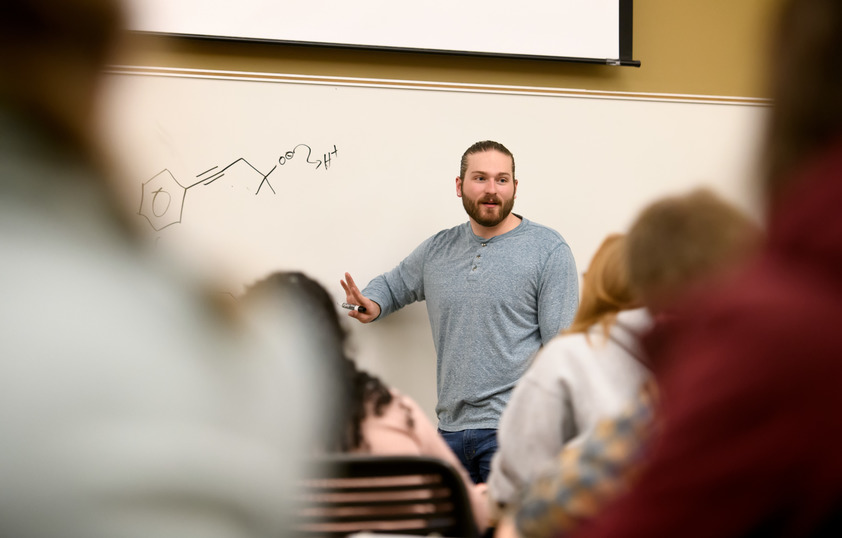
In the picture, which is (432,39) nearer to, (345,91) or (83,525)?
(345,91)

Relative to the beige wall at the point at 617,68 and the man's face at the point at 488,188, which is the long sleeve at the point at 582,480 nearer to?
the man's face at the point at 488,188

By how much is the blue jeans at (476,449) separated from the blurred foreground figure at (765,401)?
224cm

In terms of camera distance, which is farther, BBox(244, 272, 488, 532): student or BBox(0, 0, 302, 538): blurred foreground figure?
BBox(244, 272, 488, 532): student

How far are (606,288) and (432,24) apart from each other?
188 cm

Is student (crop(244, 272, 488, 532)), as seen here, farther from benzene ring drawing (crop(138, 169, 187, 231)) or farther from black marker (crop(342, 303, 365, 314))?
benzene ring drawing (crop(138, 169, 187, 231))

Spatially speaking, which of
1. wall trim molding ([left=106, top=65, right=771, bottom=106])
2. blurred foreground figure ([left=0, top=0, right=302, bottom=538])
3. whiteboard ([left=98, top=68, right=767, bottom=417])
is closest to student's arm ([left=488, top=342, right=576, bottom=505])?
blurred foreground figure ([left=0, top=0, right=302, bottom=538])

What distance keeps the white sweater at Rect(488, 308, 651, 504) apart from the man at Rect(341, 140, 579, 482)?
1463mm

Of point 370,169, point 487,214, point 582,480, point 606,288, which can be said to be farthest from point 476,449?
point 582,480

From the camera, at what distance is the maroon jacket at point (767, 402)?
42 cm

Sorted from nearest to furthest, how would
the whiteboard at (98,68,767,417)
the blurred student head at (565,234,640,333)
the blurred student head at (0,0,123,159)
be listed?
1. the blurred student head at (0,0,123,159)
2. the blurred student head at (565,234,640,333)
3. the whiteboard at (98,68,767,417)

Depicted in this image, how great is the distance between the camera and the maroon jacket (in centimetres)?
42

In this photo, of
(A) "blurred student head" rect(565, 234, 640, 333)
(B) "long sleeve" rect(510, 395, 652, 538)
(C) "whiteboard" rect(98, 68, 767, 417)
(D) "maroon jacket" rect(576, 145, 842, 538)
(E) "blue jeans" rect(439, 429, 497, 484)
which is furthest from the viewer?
(C) "whiteboard" rect(98, 68, 767, 417)

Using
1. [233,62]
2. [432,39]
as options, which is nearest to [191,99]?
[233,62]

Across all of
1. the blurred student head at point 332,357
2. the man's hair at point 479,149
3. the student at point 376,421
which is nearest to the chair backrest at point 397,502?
the blurred student head at point 332,357
